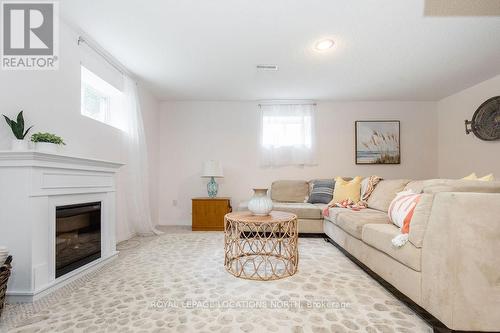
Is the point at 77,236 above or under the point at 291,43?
under

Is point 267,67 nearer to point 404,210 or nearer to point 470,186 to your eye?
point 404,210

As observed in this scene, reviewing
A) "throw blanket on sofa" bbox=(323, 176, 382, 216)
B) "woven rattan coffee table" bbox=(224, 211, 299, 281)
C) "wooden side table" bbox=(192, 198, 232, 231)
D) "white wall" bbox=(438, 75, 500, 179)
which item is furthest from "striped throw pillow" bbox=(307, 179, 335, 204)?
"white wall" bbox=(438, 75, 500, 179)

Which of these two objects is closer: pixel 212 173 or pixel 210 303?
pixel 210 303

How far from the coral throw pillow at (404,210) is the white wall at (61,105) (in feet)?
10.1

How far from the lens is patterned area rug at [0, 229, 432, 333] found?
58.0 inches

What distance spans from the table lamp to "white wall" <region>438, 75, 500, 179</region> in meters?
4.16

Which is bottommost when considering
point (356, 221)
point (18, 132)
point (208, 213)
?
point (208, 213)

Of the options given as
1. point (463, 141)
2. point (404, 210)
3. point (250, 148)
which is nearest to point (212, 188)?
point (250, 148)

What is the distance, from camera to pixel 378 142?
15.3 feet

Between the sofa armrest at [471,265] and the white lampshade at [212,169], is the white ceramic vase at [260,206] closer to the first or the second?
the sofa armrest at [471,265]

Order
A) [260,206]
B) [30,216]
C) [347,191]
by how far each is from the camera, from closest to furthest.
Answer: [30,216] < [260,206] < [347,191]

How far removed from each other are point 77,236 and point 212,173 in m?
2.25

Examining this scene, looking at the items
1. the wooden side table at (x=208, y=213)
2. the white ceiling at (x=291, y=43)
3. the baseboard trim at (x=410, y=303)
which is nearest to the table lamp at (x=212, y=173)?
the wooden side table at (x=208, y=213)

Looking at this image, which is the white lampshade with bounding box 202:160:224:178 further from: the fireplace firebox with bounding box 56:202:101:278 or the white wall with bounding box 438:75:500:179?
the white wall with bounding box 438:75:500:179
